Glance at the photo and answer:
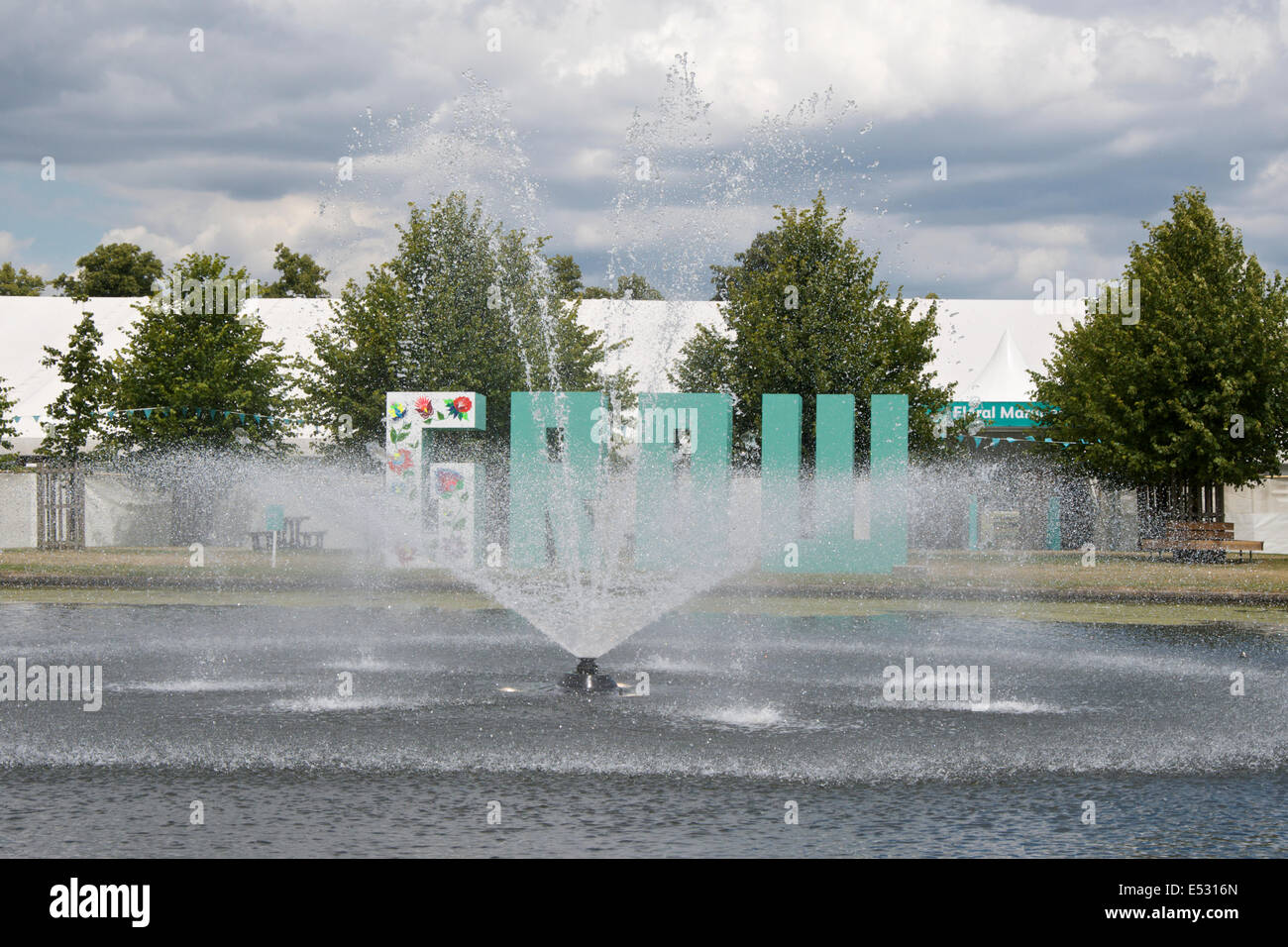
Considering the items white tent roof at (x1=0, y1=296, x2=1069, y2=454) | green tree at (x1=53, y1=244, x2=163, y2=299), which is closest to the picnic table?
white tent roof at (x1=0, y1=296, x2=1069, y2=454)

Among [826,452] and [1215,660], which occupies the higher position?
[826,452]

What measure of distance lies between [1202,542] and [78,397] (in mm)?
29247

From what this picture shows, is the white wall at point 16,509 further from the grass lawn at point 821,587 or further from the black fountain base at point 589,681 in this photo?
the black fountain base at point 589,681

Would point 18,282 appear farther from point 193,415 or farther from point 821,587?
point 821,587

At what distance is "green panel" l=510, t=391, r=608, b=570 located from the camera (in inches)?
1151

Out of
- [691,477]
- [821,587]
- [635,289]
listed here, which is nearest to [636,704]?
[821,587]

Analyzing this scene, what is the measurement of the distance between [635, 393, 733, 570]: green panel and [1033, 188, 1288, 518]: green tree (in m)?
9.81

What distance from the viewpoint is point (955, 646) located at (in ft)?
51.2

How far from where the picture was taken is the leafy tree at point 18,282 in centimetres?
7512

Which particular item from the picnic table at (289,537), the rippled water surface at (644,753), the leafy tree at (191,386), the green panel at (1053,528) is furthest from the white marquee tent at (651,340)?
the rippled water surface at (644,753)

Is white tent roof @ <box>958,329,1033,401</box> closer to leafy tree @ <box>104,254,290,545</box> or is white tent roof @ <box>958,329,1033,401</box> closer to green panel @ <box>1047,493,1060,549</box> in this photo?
green panel @ <box>1047,493,1060,549</box>

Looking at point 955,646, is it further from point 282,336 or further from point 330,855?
point 282,336
